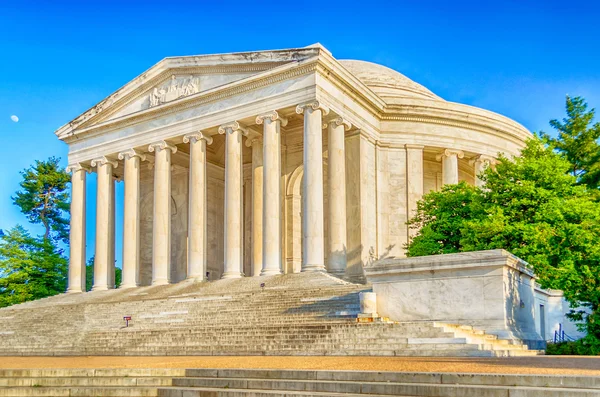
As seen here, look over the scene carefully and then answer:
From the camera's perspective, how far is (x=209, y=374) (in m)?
16.6

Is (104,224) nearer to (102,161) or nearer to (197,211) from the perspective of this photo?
(102,161)

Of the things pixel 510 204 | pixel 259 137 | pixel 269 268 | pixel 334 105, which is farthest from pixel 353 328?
pixel 259 137

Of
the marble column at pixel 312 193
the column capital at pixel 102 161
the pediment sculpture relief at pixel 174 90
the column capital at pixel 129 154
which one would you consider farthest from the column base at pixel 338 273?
the column capital at pixel 102 161

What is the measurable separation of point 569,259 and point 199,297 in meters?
19.9

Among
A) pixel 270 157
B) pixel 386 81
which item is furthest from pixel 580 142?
pixel 270 157

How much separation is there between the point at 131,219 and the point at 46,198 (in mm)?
29719

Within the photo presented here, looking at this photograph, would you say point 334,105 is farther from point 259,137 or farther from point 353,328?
point 353,328

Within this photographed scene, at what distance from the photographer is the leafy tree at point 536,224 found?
88.0 feet

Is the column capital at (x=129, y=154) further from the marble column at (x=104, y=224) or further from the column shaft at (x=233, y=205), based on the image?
the column shaft at (x=233, y=205)

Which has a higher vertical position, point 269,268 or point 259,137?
point 259,137

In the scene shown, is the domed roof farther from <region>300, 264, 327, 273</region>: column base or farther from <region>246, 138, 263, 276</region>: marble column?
<region>300, 264, 327, 273</region>: column base

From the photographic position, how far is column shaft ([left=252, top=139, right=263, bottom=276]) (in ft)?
159

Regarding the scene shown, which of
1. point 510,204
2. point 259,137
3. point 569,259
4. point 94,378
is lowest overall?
point 94,378

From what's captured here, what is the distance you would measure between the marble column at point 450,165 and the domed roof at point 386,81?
16.8 ft
